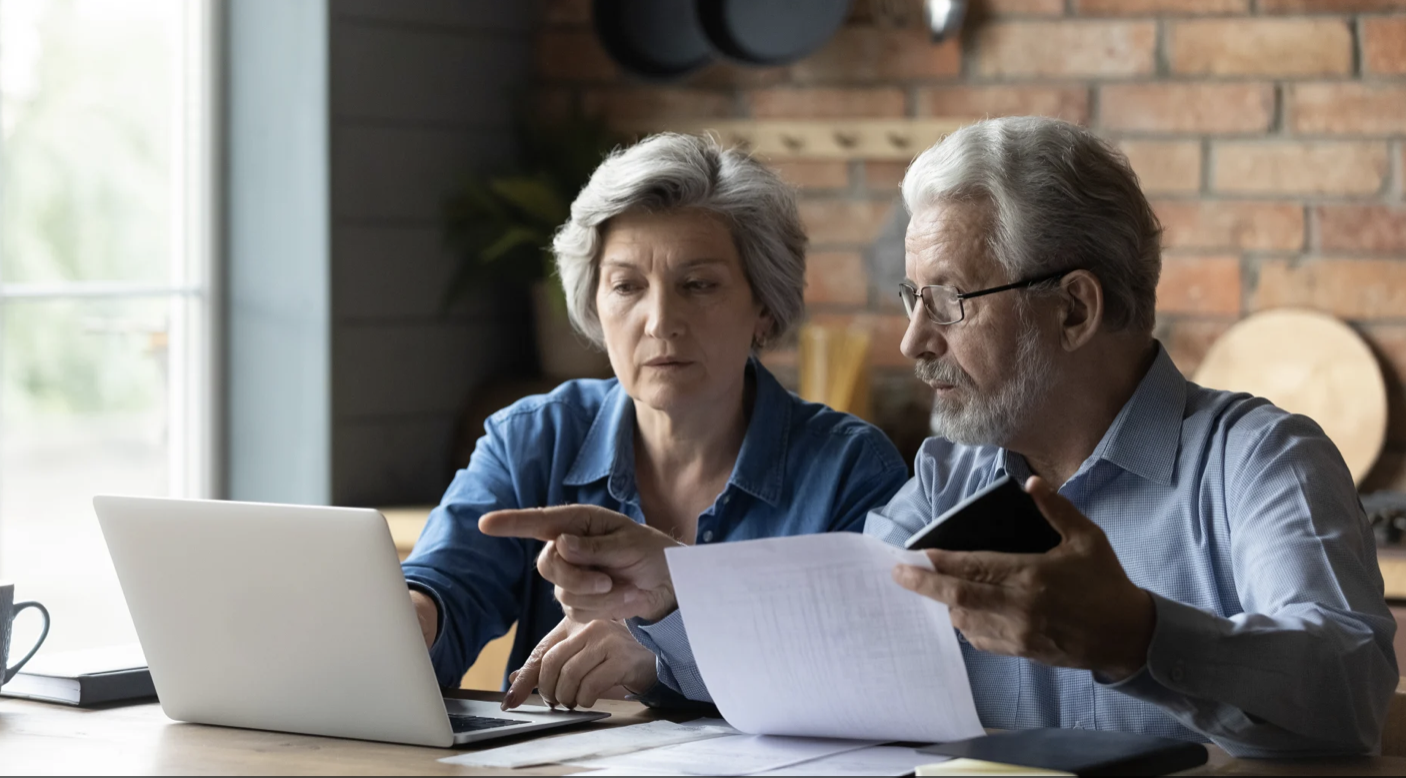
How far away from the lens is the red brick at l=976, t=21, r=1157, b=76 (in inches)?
128

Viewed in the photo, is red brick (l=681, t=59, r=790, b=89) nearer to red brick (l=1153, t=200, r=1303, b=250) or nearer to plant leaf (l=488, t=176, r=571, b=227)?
plant leaf (l=488, t=176, r=571, b=227)

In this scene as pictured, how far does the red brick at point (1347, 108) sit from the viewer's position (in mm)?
3078

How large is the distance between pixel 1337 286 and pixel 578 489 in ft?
5.34

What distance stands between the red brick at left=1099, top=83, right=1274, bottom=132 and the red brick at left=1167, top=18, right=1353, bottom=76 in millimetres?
35

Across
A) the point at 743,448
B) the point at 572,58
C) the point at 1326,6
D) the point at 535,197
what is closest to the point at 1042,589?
the point at 743,448

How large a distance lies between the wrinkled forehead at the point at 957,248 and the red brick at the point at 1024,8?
66.6 inches

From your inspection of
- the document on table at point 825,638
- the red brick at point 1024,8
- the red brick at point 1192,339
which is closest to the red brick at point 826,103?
the red brick at point 1024,8

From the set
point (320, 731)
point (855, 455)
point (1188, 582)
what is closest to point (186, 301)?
point (855, 455)

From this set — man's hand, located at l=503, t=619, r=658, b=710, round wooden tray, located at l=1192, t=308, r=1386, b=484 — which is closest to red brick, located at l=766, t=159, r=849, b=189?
round wooden tray, located at l=1192, t=308, r=1386, b=484

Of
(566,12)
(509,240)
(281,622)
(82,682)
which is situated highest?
(566,12)

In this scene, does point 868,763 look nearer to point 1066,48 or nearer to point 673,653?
point 673,653

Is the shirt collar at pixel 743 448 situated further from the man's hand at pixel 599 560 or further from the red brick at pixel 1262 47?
the red brick at pixel 1262 47

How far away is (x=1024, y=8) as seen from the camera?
10.9ft

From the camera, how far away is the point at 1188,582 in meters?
1.65
